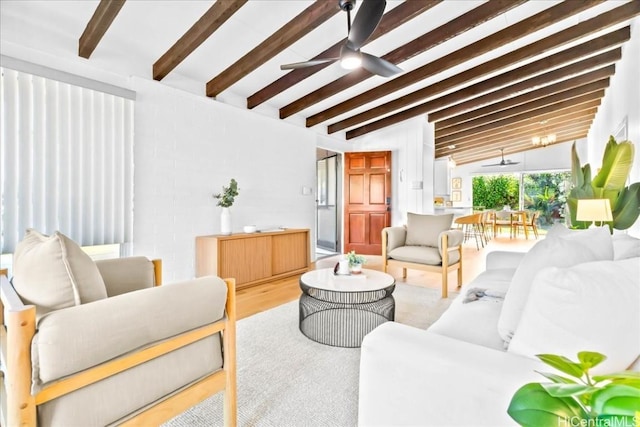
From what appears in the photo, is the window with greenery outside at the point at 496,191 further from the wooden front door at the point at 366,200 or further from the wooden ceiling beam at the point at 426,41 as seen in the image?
the wooden ceiling beam at the point at 426,41

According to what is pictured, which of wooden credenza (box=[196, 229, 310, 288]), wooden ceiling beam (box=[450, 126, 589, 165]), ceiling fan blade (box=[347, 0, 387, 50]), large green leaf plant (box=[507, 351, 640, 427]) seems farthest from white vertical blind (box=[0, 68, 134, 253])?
wooden ceiling beam (box=[450, 126, 589, 165])

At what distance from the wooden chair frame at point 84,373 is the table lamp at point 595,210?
2.73 metres

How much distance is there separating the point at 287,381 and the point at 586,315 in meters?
1.47

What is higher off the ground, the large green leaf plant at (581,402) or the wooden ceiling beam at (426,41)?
the wooden ceiling beam at (426,41)

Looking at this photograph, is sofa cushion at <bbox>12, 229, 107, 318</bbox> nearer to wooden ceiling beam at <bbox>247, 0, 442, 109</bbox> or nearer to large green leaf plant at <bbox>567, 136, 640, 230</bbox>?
wooden ceiling beam at <bbox>247, 0, 442, 109</bbox>

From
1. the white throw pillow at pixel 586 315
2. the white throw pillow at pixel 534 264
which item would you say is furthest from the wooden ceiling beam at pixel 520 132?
the white throw pillow at pixel 586 315

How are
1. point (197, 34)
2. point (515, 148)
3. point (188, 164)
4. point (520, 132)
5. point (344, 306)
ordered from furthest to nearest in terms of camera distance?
point (515, 148) < point (520, 132) < point (188, 164) < point (197, 34) < point (344, 306)

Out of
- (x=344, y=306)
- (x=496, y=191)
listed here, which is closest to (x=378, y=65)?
(x=344, y=306)

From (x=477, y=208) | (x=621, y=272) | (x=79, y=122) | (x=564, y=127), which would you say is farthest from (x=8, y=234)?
(x=477, y=208)

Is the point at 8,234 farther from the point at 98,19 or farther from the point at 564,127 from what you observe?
the point at 564,127

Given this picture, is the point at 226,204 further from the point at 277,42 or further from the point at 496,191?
the point at 496,191

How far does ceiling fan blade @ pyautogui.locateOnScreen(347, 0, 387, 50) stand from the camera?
6.44 ft

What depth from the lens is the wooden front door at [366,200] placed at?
602 centimetres

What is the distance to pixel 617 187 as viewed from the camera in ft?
8.90
